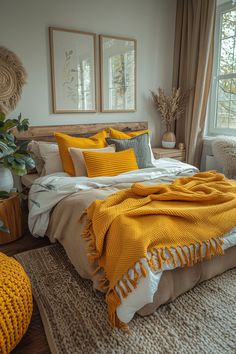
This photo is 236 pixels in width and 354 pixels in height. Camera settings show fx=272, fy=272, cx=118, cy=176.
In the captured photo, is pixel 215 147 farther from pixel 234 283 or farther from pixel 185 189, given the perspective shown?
pixel 234 283

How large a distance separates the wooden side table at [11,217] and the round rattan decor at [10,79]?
3.50 feet

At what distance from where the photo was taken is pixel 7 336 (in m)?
1.25

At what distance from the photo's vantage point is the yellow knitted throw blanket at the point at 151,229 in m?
1.41

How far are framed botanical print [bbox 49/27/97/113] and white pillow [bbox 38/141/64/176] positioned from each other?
0.57 metres

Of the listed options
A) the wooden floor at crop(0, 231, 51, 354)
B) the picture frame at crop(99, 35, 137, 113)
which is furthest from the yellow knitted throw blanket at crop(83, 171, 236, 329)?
the picture frame at crop(99, 35, 137, 113)

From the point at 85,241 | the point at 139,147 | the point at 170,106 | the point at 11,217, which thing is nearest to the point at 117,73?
the point at 170,106

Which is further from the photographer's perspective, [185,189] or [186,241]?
[185,189]

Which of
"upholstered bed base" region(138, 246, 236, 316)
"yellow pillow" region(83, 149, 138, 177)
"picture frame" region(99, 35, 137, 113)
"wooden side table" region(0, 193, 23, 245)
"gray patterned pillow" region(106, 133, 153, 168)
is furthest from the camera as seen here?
"picture frame" region(99, 35, 137, 113)

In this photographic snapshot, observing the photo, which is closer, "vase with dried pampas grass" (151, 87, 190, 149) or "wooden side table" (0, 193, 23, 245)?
"wooden side table" (0, 193, 23, 245)

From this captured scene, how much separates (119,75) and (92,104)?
54 centimetres

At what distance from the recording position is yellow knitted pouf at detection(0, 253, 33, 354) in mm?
1245

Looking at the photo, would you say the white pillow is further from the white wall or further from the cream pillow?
the white wall

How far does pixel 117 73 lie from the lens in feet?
11.6

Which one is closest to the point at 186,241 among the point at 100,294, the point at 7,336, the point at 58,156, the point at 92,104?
the point at 100,294
